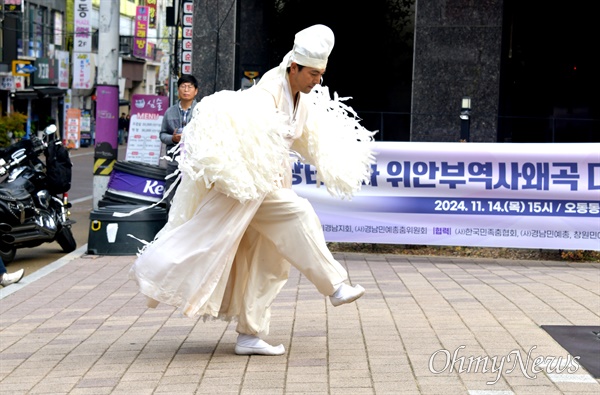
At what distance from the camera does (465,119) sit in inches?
528

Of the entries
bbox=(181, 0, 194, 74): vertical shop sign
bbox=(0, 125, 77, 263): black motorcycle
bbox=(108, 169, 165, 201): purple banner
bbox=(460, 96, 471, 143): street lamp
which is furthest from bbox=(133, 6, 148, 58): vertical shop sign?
bbox=(0, 125, 77, 263): black motorcycle

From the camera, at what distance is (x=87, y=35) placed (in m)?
32.4

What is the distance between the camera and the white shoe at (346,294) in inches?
234

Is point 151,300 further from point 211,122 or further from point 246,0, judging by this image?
point 246,0

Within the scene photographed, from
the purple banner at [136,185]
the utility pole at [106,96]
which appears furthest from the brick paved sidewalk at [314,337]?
the utility pole at [106,96]

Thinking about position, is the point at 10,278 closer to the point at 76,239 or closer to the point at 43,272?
the point at 43,272

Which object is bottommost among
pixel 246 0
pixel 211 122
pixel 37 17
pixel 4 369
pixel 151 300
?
pixel 4 369

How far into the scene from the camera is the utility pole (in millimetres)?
13711

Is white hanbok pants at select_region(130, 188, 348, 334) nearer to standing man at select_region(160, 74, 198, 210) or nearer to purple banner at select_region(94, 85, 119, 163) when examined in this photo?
standing man at select_region(160, 74, 198, 210)

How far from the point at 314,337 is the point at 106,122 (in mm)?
7853

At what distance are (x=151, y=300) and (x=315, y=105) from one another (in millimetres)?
1515

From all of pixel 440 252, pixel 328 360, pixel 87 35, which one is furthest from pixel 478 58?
pixel 87 35

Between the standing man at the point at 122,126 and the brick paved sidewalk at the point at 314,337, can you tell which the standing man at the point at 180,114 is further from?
the standing man at the point at 122,126

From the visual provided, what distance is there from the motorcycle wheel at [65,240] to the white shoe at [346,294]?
6.62 meters
